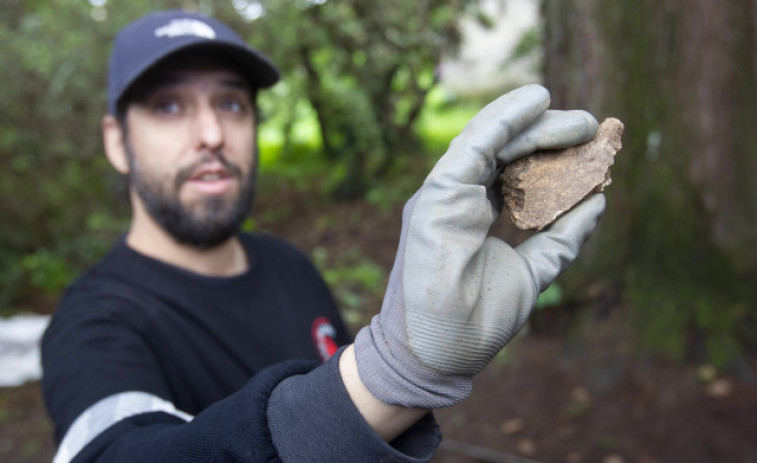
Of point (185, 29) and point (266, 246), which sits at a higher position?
point (185, 29)

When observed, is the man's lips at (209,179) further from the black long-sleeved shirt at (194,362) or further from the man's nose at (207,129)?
the black long-sleeved shirt at (194,362)

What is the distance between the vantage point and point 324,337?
2029 millimetres

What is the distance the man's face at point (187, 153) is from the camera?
1793mm

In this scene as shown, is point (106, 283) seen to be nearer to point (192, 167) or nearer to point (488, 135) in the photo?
point (192, 167)

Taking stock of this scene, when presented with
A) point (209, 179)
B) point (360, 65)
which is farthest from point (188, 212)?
point (360, 65)

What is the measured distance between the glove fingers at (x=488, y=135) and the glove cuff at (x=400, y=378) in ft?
1.04

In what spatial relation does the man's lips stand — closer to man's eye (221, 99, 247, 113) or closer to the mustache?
the mustache

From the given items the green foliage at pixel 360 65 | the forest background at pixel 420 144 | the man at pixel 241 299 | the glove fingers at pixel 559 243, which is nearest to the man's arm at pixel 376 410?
the man at pixel 241 299

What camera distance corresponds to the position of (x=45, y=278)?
19.1ft

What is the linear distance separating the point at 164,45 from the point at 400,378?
1294 millimetres

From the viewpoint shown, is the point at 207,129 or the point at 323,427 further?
the point at 207,129

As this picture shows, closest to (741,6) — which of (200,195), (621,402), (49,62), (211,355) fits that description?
(621,402)

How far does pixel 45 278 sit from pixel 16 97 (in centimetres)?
176

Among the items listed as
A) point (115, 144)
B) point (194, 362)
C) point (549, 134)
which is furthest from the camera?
point (115, 144)
